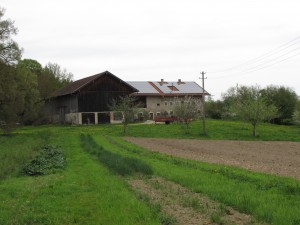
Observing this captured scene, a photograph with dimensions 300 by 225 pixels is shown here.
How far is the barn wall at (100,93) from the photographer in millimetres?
72688

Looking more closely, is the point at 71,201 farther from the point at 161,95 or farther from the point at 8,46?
the point at 161,95

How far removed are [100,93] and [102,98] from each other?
0.94m

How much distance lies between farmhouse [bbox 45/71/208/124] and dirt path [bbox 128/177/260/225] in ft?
163

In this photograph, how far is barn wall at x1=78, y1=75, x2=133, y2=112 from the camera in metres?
72.7

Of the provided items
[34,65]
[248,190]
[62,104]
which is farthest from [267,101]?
[248,190]

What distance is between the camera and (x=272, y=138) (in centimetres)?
5375

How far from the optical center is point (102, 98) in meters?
74.2

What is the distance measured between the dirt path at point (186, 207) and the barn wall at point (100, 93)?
192 ft

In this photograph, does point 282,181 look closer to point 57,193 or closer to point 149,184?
point 149,184

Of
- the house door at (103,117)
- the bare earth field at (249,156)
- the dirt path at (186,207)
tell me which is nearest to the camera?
the dirt path at (186,207)

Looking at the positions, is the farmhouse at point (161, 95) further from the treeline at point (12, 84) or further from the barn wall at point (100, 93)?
the treeline at point (12, 84)

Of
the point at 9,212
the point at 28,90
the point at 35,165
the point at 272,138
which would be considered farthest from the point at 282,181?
the point at 28,90

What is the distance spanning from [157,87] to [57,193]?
7638 cm

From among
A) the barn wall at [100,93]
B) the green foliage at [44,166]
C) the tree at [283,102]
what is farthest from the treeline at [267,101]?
the green foliage at [44,166]
